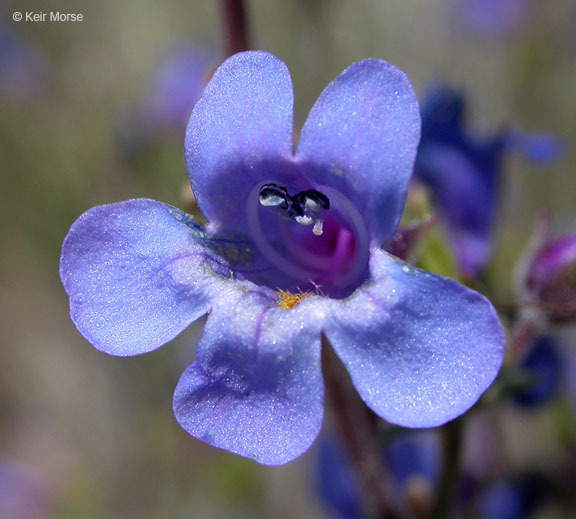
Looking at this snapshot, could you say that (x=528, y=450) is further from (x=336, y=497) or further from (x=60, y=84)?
(x=60, y=84)

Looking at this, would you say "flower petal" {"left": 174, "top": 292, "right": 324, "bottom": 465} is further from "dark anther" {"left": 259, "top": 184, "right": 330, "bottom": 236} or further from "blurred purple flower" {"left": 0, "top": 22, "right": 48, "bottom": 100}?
"blurred purple flower" {"left": 0, "top": 22, "right": 48, "bottom": 100}

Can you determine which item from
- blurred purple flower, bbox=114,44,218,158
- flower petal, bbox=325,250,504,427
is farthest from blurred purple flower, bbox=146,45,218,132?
flower petal, bbox=325,250,504,427

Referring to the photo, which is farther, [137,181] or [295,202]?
[137,181]

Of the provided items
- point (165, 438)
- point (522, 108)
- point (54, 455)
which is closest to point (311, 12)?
point (522, 108)

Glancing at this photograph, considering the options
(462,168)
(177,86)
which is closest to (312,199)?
(462,168)

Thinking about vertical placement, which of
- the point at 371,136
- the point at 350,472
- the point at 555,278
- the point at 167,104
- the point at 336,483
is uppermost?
the point at 371,136

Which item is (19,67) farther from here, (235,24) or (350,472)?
(235,24)
